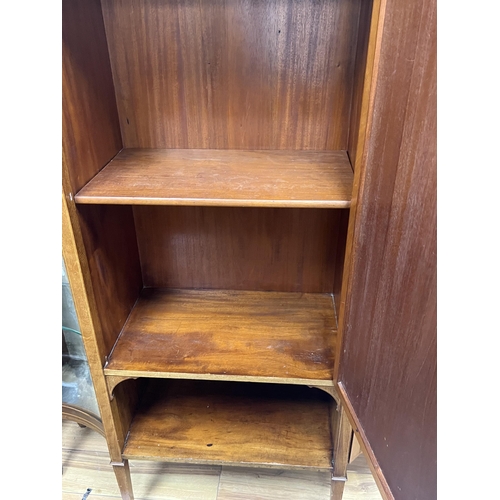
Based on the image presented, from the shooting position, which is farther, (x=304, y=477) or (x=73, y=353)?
(x=304, y=477)

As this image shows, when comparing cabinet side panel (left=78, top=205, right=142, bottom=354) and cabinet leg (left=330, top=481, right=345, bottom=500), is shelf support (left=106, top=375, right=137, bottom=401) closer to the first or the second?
cabinet side panel (left=78, top=205, right=142, bottom=354)

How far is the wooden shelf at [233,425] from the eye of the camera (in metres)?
1.07

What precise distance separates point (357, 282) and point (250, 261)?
44 centimetres

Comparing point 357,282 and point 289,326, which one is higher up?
point 357,282

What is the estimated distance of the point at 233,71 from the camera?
937mm

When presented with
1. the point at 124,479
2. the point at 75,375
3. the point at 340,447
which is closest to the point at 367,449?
the point at 340,447

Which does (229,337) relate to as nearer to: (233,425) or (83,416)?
(233,425)

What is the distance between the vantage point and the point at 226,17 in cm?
89

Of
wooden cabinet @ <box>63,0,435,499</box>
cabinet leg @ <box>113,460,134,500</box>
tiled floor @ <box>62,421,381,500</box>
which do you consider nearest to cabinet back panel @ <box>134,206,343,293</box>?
wooden cabinet @ <box>63,0,435,499</box>

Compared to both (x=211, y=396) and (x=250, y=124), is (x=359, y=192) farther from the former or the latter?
(x=211, y=396)

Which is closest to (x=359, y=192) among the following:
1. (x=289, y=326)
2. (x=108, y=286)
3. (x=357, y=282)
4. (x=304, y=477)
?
(x=357, y=282)

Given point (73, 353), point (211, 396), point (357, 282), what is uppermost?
point (357, 282)

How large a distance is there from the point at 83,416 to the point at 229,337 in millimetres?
518
